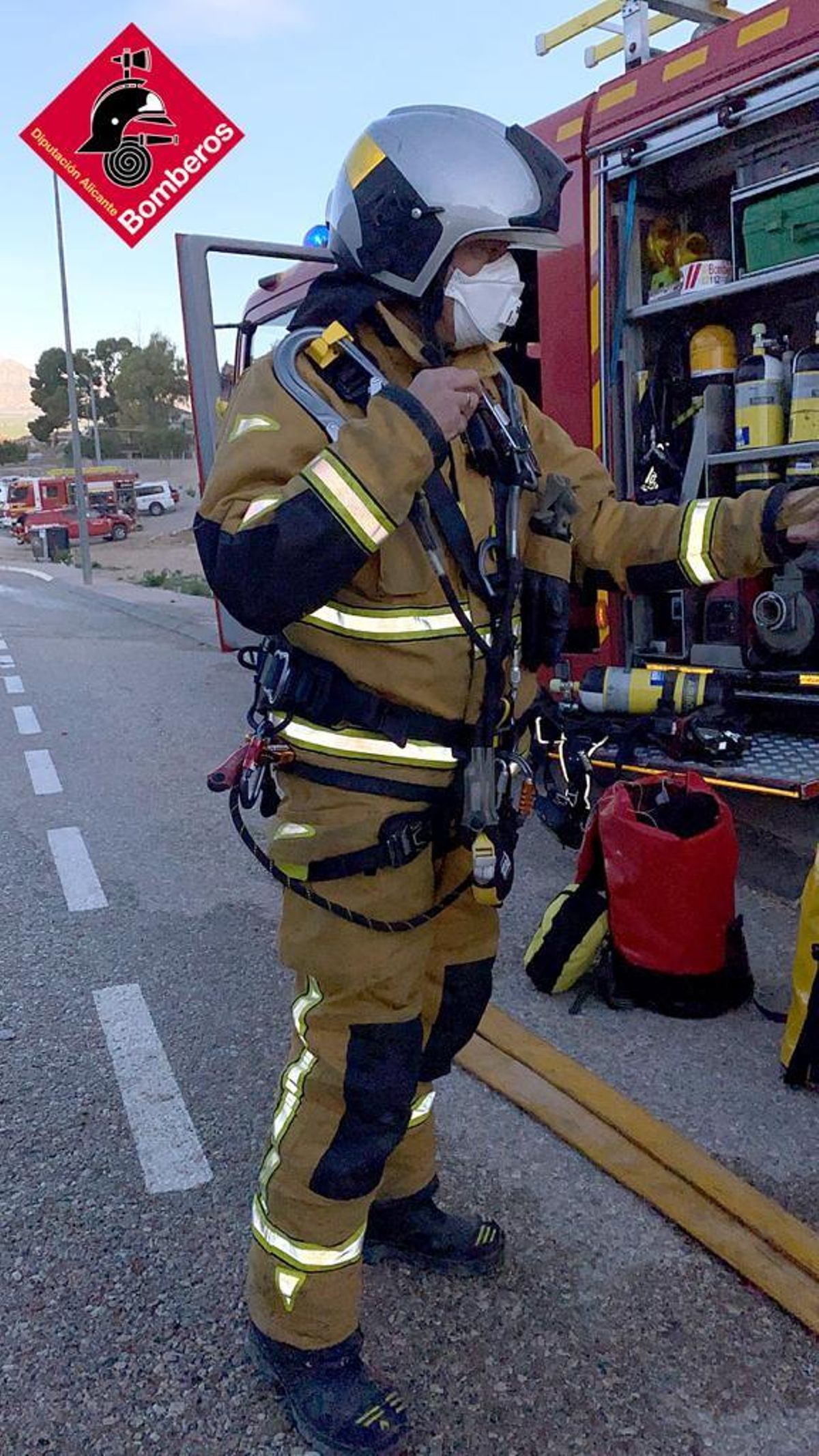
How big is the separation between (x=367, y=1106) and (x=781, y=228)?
3426mm

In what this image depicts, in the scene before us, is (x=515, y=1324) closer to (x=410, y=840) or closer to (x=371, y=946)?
(x=371, y=946)

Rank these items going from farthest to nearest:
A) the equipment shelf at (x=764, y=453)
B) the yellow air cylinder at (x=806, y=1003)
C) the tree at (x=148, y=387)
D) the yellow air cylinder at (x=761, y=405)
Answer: the tree at (x=148, y=387) → the yellow air cylinder at (x=761, y=405) → the equipment shelf at (x=764, y=453) → the yellow air cylinder at (x=806, y=1003)

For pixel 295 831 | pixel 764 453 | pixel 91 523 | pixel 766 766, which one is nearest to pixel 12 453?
pixel 91 523

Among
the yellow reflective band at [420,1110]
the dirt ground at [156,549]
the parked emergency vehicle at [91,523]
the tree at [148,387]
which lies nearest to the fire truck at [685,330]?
the yellow reflective band at [420,1110]

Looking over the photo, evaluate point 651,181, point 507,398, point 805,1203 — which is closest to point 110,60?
point 651,181

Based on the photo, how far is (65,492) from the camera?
141 feet

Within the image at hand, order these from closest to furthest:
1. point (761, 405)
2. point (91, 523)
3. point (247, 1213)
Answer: point (247, 1213) < point (761, 405) < point (91, 523)

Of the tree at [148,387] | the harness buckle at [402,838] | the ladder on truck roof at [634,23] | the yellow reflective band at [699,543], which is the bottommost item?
the harness buckle at [402,838]

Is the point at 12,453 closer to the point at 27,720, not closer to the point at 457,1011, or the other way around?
the point at 27,720

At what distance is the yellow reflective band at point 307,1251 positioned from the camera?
188 centimetres

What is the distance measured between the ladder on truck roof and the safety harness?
313 cm

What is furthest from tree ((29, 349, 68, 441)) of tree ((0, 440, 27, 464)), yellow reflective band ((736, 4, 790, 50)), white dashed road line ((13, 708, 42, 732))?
yellow reflective band ((736, 4, 790, 50))

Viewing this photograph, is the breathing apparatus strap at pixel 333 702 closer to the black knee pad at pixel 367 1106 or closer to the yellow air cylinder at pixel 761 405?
the black knee pad at pixel 367 1106

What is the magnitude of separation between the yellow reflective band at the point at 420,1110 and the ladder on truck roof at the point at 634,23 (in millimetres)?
3825
